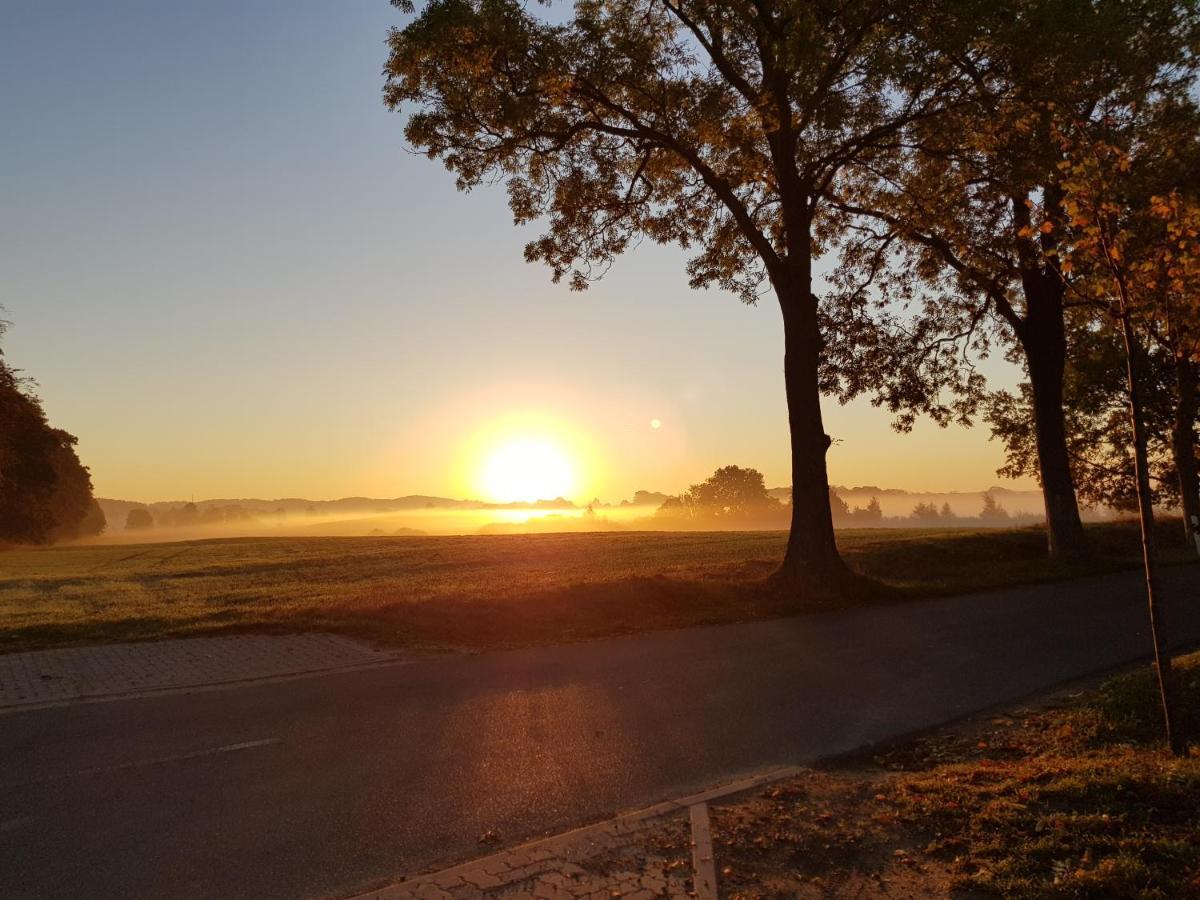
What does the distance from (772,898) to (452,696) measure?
5.07 meters

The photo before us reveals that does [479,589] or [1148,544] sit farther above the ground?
[1148,544]

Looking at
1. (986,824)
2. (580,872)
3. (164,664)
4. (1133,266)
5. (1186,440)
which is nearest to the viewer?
(580,872)

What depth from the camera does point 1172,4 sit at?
17938 mm

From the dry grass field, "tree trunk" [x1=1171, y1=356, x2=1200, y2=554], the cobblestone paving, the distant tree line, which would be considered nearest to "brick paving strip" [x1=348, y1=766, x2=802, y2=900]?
the cobblestone paving

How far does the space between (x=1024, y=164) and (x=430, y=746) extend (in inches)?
599

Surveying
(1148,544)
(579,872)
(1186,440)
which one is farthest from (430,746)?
(1186,440)

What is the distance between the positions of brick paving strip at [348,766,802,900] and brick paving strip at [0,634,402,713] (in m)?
5.98

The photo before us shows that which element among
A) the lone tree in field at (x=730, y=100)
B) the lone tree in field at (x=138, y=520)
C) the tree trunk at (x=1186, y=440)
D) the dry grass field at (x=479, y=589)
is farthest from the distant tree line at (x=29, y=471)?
the lone tree in field at (x=138, y=520)

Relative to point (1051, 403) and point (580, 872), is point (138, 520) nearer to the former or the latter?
point (1051, 403)

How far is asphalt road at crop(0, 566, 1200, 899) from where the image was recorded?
4.98m

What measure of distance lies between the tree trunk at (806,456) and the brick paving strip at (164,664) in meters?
9.19

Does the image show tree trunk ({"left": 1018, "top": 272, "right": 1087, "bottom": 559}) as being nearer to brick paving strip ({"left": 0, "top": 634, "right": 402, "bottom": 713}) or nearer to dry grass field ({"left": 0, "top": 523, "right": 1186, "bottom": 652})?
dry grass field ({"left": 0, "top": 523, "right": 1186, "bottom": 652})

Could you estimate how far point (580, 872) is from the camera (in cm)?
456

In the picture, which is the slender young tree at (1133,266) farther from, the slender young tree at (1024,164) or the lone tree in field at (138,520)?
the lone tree in field at (138,520)
